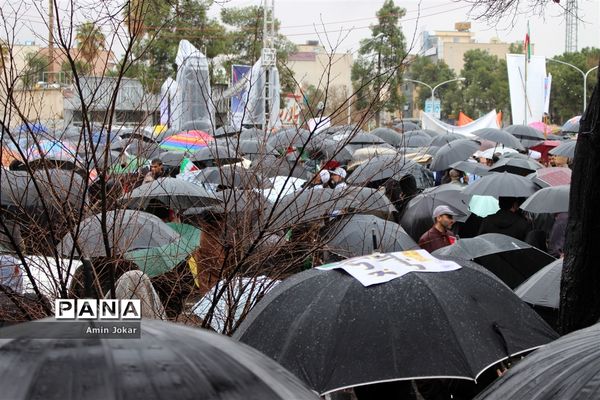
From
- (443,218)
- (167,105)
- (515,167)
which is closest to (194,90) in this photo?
(515,167)

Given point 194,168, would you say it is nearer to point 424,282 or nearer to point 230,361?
point 424,282

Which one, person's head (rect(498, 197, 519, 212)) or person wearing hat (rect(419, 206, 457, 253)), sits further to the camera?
person's head (rect(498, 197, 519, 212))

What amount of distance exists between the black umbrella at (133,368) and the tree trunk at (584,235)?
335 cm

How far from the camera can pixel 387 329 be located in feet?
13.6

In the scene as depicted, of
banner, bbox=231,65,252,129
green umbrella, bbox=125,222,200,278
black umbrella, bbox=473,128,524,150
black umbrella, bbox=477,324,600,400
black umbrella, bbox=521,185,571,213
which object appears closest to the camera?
black umbrella, bbox=477,324,600,400

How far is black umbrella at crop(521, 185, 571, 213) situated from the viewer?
31.0 ft

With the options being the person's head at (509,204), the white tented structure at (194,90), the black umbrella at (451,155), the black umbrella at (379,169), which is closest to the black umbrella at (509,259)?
the black umbrella at (379,169)

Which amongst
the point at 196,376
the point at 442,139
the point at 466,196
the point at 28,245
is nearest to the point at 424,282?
the point at 28,245

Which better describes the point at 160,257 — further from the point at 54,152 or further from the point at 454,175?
the point at 454,175

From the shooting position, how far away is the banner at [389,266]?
14.2 ft

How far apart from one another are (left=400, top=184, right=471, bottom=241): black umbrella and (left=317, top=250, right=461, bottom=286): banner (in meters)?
5.57

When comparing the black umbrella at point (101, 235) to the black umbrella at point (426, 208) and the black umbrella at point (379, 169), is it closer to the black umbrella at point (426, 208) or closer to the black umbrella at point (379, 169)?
the black umbrella at point (379, 169)

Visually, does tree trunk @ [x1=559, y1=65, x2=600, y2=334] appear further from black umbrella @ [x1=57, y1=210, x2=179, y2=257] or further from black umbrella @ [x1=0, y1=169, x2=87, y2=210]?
black umbrella @ [x1=0, y1=169, x2=87, y2=210]

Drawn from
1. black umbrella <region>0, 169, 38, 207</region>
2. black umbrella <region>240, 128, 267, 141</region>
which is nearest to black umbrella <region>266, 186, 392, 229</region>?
black umbrella <region>240, 128, 267, 141</region>
